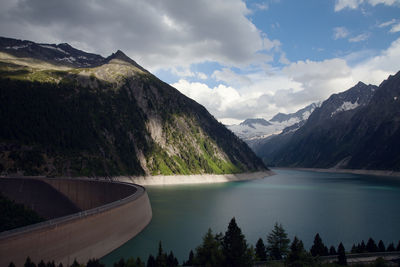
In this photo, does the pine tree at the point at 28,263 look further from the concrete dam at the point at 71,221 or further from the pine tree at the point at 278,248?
the pine tree at the point at 278,248

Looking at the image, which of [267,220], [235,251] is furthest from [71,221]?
[267,220]

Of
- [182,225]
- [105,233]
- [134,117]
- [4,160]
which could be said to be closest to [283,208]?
[182,225]

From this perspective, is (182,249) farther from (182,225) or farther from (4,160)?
(4,160)

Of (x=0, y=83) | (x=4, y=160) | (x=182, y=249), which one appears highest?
(x=0, y=83)

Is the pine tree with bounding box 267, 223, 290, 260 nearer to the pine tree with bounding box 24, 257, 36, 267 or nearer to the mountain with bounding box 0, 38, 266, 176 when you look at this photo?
the pine tree with bounding box 24, 257, 36, 267

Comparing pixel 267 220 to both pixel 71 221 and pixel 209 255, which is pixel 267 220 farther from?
pixel 71 221

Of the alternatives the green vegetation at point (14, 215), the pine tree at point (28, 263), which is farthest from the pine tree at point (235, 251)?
the green vegetation at point (14, 215)

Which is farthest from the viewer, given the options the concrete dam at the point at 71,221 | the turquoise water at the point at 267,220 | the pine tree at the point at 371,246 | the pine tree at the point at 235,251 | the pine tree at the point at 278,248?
the turquoise water at the point at 267,220
